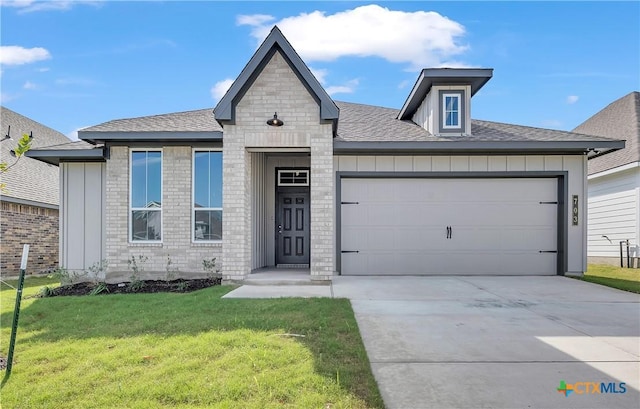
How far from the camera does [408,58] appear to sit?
14844 mm

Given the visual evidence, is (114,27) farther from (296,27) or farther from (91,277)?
(91,277)

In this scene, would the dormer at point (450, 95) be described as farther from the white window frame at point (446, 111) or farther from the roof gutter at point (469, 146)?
the roof gutter at point (469, 146)

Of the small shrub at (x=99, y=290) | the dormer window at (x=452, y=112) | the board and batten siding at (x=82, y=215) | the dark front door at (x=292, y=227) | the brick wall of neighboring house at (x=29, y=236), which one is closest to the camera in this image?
the small shrub at (x=99, y=290)

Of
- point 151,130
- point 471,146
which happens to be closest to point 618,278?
point 471,146

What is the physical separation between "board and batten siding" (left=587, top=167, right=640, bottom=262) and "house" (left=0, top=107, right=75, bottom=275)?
726 inches

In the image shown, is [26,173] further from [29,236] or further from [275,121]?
[275,121]

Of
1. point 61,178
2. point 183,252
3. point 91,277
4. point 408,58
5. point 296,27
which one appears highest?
point 408,58

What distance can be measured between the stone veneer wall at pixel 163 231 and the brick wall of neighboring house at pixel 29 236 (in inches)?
241

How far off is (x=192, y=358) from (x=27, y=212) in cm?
1374

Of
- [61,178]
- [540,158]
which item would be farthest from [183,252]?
[540,158]

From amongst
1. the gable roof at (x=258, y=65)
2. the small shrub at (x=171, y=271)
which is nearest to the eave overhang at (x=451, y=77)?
the gable roof at (x=258, y=65)

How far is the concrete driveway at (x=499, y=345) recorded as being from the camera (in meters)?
3.33

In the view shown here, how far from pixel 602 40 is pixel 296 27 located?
31.3 ft

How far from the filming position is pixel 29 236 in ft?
46.8
